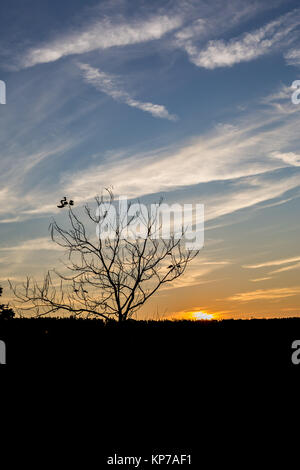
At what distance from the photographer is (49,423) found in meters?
8.46

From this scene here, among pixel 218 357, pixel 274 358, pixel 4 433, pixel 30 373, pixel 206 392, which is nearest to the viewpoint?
pixel 4 433

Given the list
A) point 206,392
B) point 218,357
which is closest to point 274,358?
point 218,357

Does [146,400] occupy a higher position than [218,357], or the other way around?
[218,357]

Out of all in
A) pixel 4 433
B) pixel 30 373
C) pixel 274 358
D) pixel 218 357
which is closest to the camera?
pixel 4 433

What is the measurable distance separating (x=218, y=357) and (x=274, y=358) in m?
1.74

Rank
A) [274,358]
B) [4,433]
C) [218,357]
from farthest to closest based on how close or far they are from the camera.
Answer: [274,358], [218,357], [4,433]

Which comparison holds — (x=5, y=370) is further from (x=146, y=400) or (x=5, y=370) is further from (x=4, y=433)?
(x=146, y=400)

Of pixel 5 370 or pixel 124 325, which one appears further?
pixel 124 325

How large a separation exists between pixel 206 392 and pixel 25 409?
3.62 meters

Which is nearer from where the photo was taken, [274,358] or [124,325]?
[124,325]
